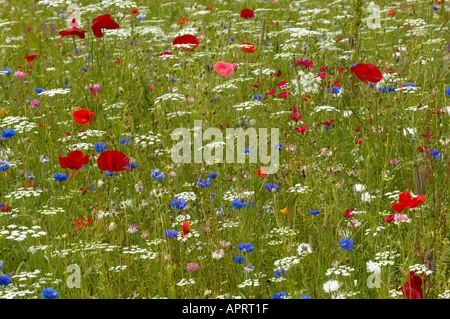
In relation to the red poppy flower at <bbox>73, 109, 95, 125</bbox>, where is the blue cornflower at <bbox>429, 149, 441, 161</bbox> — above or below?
below

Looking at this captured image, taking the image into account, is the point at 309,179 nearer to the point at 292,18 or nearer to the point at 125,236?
the point at 125,236

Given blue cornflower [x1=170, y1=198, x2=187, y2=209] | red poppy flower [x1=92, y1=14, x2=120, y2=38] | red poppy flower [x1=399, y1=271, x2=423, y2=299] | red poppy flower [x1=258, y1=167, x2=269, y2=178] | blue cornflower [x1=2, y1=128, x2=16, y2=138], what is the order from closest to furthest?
red poppy flower [x1=399, y1=271, x2=423, y2=299] → blue cornflower [x1=170, y1=198, x2=187, y2=209] → red poppy flower [x1=258, y1=167, x2=269, y2=178] → blue cornflower [x1=2, y1=128, x2=16, y2=138] → red poppy flower [x1=92, y1=14, x2=120, y2=38]

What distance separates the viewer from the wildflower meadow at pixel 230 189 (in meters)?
1.87

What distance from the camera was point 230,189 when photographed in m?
2.41

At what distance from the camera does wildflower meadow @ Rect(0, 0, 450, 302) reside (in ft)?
6.15

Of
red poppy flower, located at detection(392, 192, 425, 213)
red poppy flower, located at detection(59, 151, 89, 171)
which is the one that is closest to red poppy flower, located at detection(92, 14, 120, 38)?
red poppy flower, located at detection(59, 151, 89, 171)

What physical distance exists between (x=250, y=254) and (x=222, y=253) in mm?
142

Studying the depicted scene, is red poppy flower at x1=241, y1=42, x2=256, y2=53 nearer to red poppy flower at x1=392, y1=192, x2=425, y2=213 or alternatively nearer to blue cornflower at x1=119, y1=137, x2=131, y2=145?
blue cornflower at x1=119, y1=137, x2=131, y2=145

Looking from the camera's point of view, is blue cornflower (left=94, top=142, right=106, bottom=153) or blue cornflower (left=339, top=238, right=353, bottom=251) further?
blue cornflower (left=94, top=142, right=106, bottom=153)

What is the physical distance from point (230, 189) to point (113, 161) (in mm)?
560

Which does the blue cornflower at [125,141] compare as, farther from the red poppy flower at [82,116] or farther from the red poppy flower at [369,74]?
the red poppy flower at [369,74]

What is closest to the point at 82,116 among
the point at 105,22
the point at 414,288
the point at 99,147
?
the point at 99,147

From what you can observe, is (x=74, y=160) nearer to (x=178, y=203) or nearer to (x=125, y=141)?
(x=178, y=203)

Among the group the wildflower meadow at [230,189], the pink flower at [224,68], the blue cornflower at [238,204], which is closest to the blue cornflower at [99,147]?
the wildflower meadow at [230,189]
